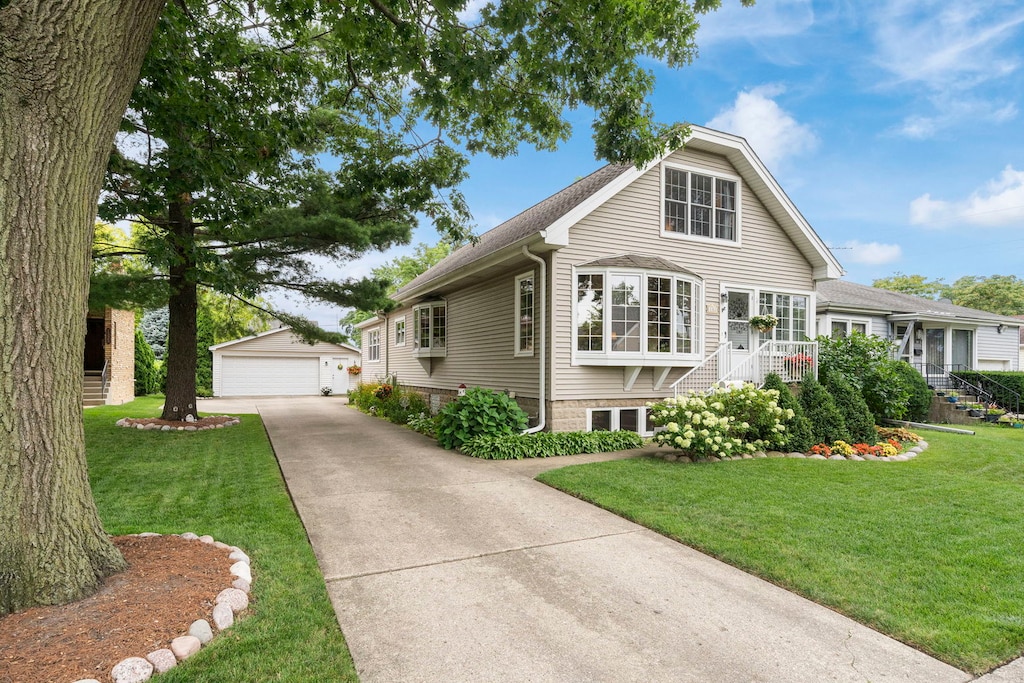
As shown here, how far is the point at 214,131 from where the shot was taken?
28.2 ft

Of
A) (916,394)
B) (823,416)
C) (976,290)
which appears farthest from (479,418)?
(976,290)

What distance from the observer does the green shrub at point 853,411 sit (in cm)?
948

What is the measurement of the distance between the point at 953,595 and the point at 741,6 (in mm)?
6465

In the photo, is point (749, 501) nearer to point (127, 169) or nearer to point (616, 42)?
point (616, 42)

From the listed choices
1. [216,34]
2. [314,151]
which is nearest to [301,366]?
[314,151]

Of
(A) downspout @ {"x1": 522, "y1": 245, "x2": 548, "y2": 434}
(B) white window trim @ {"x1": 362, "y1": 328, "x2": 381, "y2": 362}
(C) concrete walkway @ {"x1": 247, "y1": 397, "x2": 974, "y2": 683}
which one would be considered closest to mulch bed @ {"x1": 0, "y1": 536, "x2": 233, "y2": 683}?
(C) concrete walkway @ {"x1": 247, "y1": 397, "x2": 974, "y2": 683}

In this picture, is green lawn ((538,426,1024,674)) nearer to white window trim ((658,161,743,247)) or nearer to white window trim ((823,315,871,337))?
white window trim ((658,161,743,247))

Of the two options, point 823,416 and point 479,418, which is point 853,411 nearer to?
point 823,416

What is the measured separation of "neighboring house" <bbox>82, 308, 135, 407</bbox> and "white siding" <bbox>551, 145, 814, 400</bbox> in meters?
14.7

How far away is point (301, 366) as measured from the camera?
90.2 feet

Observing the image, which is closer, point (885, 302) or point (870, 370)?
point (870, 370)

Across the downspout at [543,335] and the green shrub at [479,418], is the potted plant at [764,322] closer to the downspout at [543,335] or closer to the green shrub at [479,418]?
the downspout at [543,335]

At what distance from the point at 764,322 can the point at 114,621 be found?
11628 millimetres

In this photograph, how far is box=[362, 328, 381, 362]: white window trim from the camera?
2214 cm
